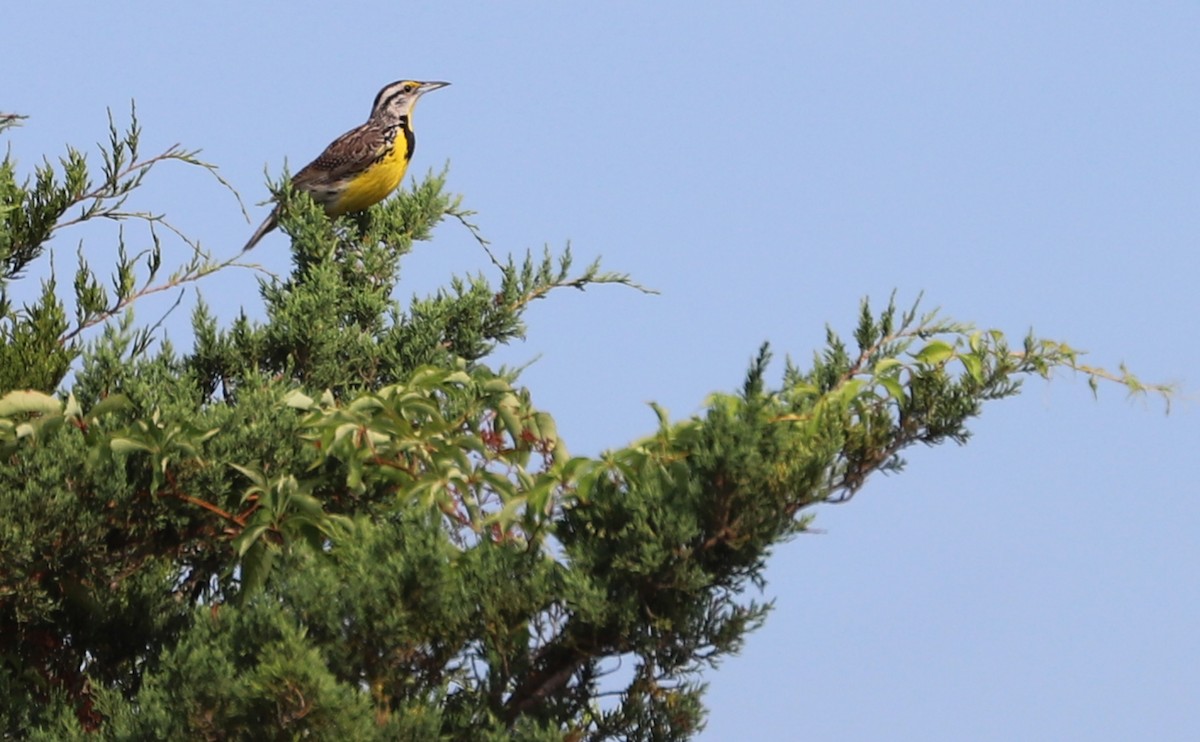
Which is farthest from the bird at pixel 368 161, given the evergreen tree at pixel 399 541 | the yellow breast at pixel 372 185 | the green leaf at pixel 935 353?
the green leaf at pixel 935 353

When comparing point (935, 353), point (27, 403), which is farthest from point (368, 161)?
point (935, 353)

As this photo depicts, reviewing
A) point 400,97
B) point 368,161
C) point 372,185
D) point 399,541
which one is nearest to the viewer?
point 399,541

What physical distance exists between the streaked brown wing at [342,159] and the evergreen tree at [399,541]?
13.2 ft

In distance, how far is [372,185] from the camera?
1063cm

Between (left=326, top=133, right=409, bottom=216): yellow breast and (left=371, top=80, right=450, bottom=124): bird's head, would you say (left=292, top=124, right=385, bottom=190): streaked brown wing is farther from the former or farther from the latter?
(left=371, top=80, right=450, bottom=124): bird's head

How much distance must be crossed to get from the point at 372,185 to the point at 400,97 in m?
1.75

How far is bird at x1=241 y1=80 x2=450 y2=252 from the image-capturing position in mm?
10430

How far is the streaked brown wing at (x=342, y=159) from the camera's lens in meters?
10.4

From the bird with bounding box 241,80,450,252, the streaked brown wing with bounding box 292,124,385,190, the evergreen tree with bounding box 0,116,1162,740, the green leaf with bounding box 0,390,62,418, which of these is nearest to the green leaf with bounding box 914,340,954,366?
the evergreen tree with bounding box 0,116,1162,740

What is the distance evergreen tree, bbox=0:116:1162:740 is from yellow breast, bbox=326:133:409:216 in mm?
4089

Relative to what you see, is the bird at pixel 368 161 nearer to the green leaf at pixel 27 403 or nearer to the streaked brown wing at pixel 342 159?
the streaked brown wing at pixel 342 159

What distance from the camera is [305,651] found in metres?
4.63

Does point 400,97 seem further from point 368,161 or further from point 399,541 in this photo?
point 399,541

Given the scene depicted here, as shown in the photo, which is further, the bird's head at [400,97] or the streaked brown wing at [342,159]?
the bird's head at [400,97]
